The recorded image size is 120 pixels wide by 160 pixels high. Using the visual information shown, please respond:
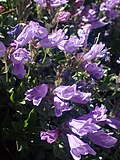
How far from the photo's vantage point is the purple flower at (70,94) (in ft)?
5.55

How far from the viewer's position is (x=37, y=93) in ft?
5.69

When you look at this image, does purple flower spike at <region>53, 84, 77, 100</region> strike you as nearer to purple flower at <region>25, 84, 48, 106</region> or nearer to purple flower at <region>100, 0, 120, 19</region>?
purple flower at <region>25, 84, 48, 106</region>

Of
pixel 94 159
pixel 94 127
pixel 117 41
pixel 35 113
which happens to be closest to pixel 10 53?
pixel 35 113

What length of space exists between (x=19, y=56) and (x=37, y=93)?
6.4 inches

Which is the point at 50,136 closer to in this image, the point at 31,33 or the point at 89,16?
the point at 31,33

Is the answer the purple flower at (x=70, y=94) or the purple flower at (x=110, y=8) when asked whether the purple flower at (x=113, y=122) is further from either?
the purple flower at (x=110, y=8)

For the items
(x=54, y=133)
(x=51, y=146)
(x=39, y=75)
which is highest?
(x=39, y=75)

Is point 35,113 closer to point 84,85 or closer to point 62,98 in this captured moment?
point 62,98

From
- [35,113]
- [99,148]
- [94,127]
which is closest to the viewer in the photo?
[94,127]

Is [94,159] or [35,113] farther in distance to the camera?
[94,159]

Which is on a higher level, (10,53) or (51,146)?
(10,53)

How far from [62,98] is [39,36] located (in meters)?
0.27

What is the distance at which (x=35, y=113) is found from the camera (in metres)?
1.78

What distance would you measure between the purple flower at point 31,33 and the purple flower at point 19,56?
6 centimetres
